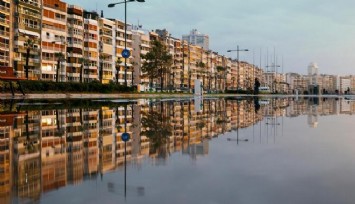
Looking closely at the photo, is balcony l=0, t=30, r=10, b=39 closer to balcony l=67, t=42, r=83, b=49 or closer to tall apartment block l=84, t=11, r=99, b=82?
balcony l=67, t=42, r=83, b=49

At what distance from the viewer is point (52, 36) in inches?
3839

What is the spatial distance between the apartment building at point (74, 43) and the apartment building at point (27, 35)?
13.8 m

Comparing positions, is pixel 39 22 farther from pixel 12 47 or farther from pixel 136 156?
pixel 136 156

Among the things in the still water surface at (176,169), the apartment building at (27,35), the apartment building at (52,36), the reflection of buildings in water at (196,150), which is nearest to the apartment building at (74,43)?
the apartment building at (52,36)

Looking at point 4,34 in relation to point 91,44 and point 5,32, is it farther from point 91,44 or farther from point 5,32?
point 91,44

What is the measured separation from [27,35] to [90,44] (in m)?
27.1

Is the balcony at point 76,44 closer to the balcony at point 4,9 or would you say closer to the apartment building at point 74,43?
the apartment building at point 74,43

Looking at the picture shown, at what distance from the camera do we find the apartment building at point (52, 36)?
94812 mm

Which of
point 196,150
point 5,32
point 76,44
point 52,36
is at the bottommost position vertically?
point 196,150

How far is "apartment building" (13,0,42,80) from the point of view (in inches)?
3337

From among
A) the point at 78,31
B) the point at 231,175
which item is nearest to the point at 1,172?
the point at 231,175

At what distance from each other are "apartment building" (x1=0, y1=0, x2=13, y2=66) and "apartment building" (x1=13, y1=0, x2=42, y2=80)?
0.74 m

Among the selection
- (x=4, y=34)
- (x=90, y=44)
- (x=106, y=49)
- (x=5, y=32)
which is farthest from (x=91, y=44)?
(x=4, y=34)

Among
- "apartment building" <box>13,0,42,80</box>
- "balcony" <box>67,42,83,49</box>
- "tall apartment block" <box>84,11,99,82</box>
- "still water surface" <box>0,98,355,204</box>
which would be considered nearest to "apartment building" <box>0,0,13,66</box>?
"apartment building" <box>13,0,42,80</box>
